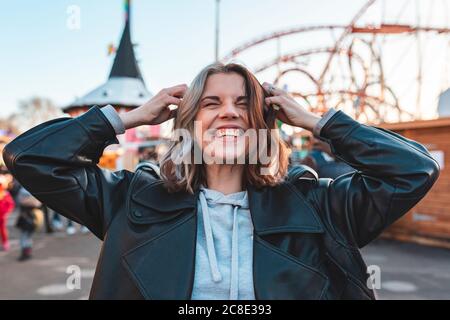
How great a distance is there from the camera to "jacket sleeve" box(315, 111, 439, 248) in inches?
57.1

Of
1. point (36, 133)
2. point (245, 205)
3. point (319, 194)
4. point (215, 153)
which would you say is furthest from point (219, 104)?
point (36, 133)

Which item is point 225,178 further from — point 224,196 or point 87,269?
point 87,269

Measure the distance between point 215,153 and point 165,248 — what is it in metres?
0.42

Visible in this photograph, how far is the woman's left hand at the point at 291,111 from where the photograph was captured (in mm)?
1622

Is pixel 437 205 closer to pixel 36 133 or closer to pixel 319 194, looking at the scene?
pixel 319 194

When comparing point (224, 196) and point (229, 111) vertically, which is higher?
point (229, 111)

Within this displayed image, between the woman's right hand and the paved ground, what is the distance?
3368 millimetres

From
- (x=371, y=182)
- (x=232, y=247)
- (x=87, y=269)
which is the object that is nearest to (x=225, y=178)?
(x=232, y=247)

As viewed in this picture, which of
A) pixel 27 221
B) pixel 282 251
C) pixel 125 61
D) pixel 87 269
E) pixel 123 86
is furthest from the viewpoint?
pixel 125 61

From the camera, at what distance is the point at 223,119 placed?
1.55m

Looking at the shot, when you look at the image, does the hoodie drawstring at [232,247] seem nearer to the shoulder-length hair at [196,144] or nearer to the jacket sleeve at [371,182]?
the shoulder-length hair at [196,144]

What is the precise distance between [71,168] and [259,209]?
0.73 metres

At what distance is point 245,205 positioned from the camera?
155cm

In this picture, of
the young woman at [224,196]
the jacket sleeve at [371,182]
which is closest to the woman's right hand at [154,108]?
the young woman at [224,196]
